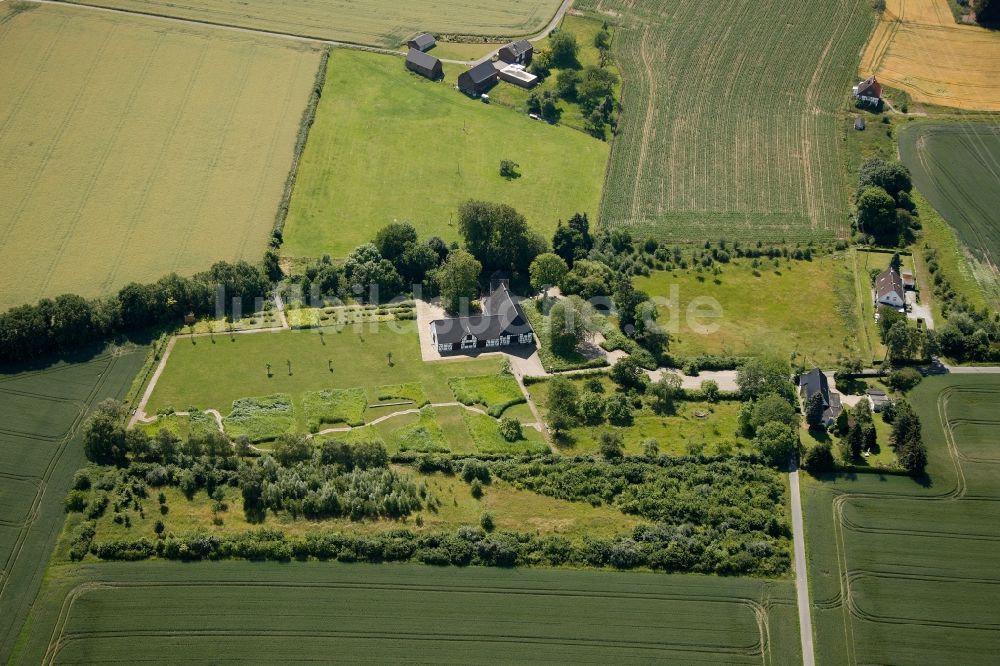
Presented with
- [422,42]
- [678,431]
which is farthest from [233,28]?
[678,431]

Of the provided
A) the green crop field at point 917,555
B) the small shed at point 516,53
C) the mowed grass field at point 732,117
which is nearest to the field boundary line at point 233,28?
the small shed at point 516,53

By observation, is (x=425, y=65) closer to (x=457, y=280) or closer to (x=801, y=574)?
(x=457, y=280)

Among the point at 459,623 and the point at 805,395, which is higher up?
the point at 805,395

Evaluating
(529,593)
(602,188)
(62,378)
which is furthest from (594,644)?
(602,188)

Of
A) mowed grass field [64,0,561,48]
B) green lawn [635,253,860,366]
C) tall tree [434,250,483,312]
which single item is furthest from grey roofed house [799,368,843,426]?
mowed grass field [64,0,561,48]

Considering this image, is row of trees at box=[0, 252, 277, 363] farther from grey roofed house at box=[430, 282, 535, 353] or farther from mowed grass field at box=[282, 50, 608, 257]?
grey roofed house at box=[430, 282, 535, 353]

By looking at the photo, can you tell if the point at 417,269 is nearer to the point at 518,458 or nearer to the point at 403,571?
the point at 518,458

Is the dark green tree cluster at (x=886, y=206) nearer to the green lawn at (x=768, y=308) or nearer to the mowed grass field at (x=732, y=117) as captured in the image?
the mowed grass field at (x=732, y=117)
